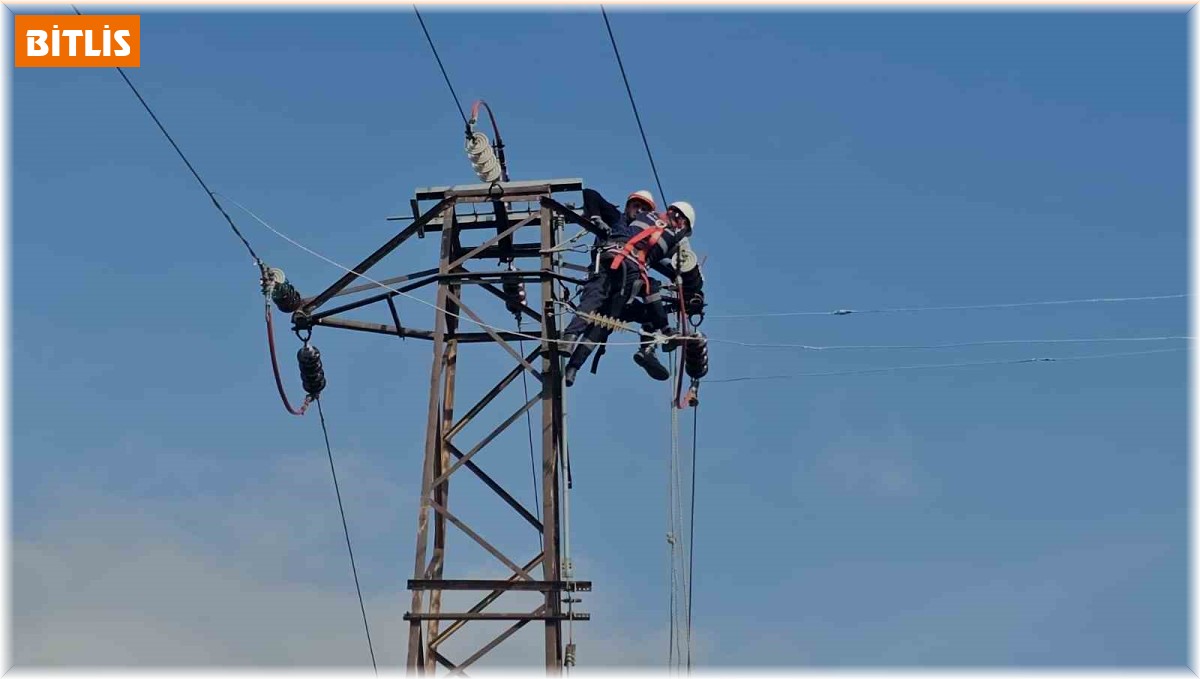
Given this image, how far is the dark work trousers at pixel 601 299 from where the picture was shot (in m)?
16.1

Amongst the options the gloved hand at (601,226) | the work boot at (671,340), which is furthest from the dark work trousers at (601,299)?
the gloved hand at (601,226)

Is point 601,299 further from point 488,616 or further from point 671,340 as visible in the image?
point 488,616

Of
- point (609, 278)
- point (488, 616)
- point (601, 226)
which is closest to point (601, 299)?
point (609, 278)

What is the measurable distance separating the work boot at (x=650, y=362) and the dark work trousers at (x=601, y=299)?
0.39 m

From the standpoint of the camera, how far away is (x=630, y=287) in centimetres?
1625

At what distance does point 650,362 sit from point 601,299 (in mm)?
780

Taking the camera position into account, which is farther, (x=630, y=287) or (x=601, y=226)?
(x=601, y=226)

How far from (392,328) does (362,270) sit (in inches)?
25.3

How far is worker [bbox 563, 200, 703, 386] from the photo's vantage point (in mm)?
16156

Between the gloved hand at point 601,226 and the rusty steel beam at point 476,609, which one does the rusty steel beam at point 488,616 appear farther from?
the gloved hand at point 601,226

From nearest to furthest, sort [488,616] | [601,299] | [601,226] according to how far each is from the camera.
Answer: [488,616] → [601,299] → [601,226]

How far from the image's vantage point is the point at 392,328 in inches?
666

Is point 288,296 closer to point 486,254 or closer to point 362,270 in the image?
point 362,270

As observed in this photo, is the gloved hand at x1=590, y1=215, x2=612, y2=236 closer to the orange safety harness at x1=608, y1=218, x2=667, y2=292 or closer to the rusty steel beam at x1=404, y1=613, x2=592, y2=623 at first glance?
the orange safety harness at x1=608, y1=218, x2=667, y2=292
